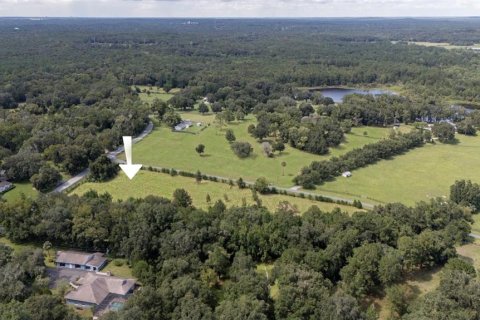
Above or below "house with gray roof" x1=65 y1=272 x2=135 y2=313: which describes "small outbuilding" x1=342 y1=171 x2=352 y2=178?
below

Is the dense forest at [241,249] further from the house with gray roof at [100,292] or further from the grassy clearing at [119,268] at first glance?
the house with gray roof at [100,292]

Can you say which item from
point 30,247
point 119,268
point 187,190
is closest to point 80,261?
point 119,268

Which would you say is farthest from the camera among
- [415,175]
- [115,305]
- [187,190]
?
[415,175]

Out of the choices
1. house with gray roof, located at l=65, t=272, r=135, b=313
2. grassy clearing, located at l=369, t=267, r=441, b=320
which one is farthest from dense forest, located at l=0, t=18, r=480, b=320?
house with gray roof, located at l=65, t=272, r=135, b=313

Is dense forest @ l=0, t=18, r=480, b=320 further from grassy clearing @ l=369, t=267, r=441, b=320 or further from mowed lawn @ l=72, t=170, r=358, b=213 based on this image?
mowed lawn @ l=72, t=170, r=358, b=213

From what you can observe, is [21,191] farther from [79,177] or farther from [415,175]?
[415,175]

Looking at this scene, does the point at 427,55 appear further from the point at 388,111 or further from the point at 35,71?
the point at 35,71
